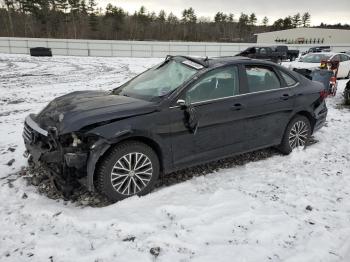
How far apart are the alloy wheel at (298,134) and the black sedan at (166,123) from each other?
0.06ft

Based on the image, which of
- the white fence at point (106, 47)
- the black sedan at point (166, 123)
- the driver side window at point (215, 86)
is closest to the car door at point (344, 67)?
the black sedan at point (166, 123)

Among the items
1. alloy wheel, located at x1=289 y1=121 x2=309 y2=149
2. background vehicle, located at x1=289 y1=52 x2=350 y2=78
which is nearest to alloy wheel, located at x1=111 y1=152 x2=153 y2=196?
alloy wheel, located at x1=289 y1=121 x2=309 y2=149

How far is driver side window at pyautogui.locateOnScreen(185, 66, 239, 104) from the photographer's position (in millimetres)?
4336

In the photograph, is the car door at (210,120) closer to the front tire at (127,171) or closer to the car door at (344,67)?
the front tire at (127,171)

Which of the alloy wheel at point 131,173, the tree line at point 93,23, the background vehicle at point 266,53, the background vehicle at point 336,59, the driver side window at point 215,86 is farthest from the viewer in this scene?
the tree line at point 93,23

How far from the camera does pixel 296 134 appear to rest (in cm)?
556

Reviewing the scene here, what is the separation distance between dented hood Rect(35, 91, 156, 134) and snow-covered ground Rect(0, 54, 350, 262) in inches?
36.0

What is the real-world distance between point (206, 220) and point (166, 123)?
122cm

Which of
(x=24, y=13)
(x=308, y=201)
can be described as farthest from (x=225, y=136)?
(x=24, y=13)

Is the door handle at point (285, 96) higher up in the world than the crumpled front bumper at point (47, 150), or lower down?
higher up

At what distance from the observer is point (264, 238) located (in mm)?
3320

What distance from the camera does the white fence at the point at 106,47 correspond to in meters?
27.8

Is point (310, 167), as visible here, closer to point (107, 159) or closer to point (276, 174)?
point (276, 174)

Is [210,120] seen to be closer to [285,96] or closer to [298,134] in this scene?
[285,96]
